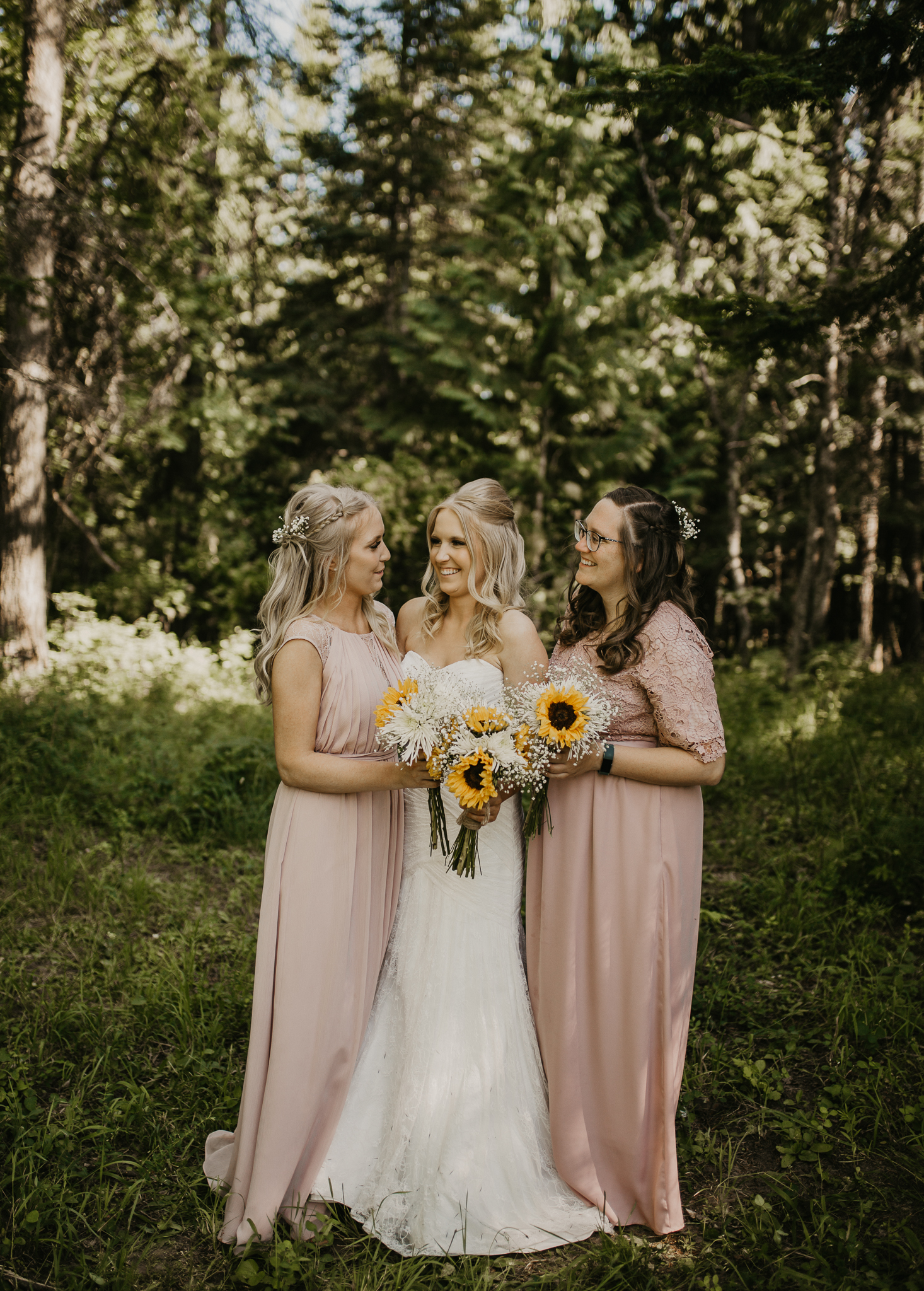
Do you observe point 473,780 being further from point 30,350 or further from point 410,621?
point 30,350

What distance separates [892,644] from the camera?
1675 centimetres

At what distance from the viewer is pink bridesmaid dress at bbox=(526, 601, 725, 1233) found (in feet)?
8.67

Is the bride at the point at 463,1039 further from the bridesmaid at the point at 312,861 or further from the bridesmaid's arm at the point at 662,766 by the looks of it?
the bridesmaid's arm at the point at 662,766

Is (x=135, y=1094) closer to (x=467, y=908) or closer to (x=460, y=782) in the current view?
(x=467, y=908)

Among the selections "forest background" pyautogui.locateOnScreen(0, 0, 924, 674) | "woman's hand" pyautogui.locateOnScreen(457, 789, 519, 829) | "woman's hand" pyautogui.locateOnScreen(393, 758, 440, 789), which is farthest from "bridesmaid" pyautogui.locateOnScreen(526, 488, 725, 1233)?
"forest background" pyautogui.locateOnScreen(0, 0, 924, 674)

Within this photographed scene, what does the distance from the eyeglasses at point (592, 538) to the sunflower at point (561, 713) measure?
0.59 metres

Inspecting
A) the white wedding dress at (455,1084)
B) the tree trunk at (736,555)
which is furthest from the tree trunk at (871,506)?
the white wedding dress at (455,1084)

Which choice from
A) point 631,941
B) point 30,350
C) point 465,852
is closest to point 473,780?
point 465,852

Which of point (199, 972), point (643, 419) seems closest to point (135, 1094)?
point (199, 972)

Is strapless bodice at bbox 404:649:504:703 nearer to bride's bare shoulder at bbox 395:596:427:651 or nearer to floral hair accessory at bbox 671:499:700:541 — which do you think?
bride's bare shoulder at bbox 395:596:427:651

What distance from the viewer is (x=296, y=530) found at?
2.72 meters

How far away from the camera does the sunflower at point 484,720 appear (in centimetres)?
239

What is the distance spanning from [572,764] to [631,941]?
25.8 inches

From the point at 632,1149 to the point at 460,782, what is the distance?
1.46 meters
